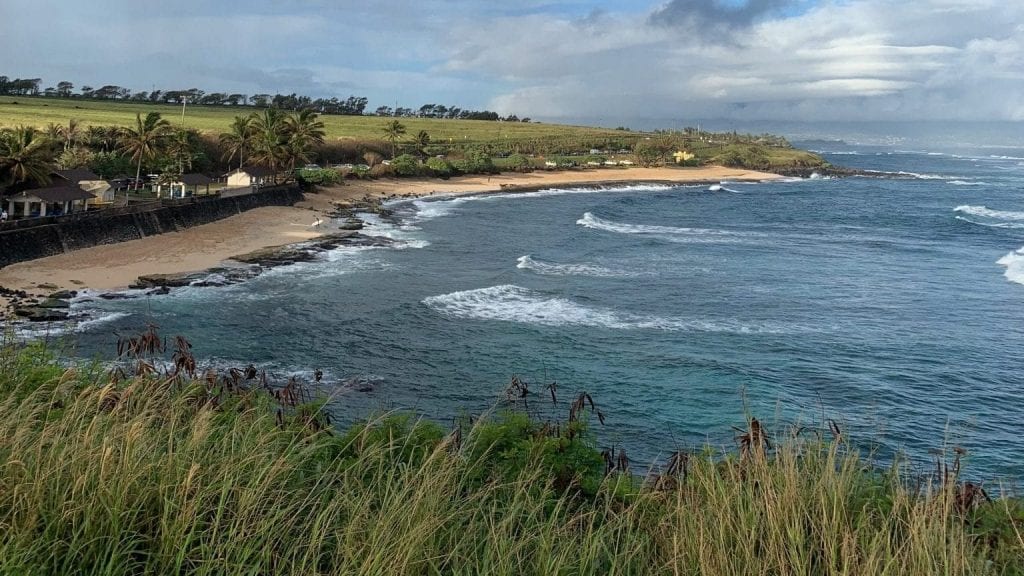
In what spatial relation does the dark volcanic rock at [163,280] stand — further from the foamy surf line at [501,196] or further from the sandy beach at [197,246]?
the foamy surf line at [501,196]

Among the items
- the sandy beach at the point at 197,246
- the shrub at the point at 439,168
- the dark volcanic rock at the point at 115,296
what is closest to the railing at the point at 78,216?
the sandy beach at the point at 197,246

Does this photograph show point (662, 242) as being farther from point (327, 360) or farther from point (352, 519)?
point (352, 519)

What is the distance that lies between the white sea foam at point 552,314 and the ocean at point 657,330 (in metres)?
0.15

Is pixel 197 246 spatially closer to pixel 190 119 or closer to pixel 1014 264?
pixel 1014 264

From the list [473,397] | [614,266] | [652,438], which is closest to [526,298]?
[614,266]

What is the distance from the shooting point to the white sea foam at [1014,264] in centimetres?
3856

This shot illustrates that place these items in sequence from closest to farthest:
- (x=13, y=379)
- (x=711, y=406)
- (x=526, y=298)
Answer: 1. (x=13, y=379)
2. (x=711, y=406)
3. (x=526, y=298)

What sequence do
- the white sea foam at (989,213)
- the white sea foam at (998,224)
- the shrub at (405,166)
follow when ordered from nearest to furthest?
the white sea foam at (998,224)
the white sea foam at (989,213)
the shrub at (405,166)

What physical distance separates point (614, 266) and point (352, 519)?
3602 centimetres

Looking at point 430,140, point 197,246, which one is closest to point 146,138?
point 197,246

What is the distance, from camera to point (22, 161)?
35.2m

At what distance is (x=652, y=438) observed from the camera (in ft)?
56.4

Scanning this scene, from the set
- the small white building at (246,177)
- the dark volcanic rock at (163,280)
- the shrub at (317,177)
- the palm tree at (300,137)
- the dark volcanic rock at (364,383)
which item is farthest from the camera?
the shrub at (317,177)

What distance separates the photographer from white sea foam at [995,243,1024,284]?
38.6 metres
